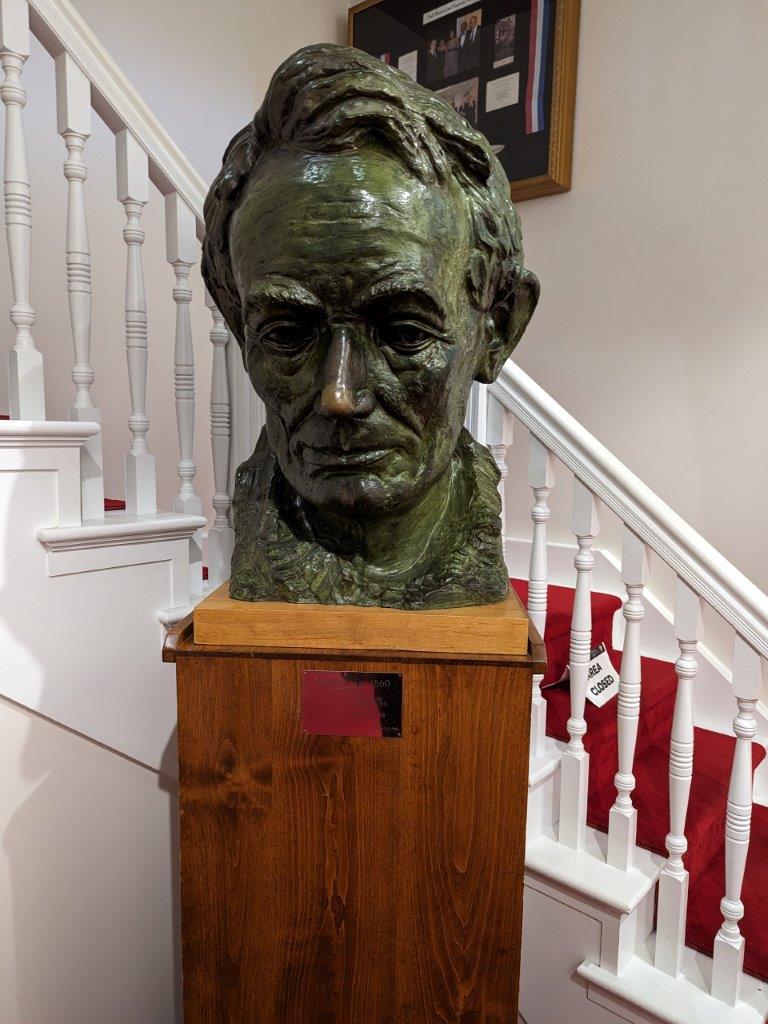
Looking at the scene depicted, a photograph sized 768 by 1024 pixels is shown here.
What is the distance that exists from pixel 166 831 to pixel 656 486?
5.86 feet

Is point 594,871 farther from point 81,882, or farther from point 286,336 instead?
point 286,336

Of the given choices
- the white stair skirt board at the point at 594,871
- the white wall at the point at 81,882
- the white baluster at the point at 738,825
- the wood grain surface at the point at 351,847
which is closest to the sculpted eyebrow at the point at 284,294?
the wood grain surface at the point at 351,847

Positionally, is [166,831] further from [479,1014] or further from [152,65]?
[152,65]

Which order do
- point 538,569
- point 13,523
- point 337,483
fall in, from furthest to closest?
point 538,569 < point 13,523 < point 337,483

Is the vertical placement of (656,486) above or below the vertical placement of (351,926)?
above

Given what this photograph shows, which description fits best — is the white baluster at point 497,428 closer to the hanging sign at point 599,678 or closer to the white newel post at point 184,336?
the hanging sign at point 599,678

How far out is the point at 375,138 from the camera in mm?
803

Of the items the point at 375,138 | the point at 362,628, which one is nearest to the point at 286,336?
the point at 375,138

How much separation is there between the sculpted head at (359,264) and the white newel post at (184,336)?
0.54 m

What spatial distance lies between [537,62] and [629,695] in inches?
85.0

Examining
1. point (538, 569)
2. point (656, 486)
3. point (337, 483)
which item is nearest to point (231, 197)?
point (337, 483)

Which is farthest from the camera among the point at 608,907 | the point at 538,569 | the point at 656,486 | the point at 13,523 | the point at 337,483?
the point at 656,486

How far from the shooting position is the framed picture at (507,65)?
224cm

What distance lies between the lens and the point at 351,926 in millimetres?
920
